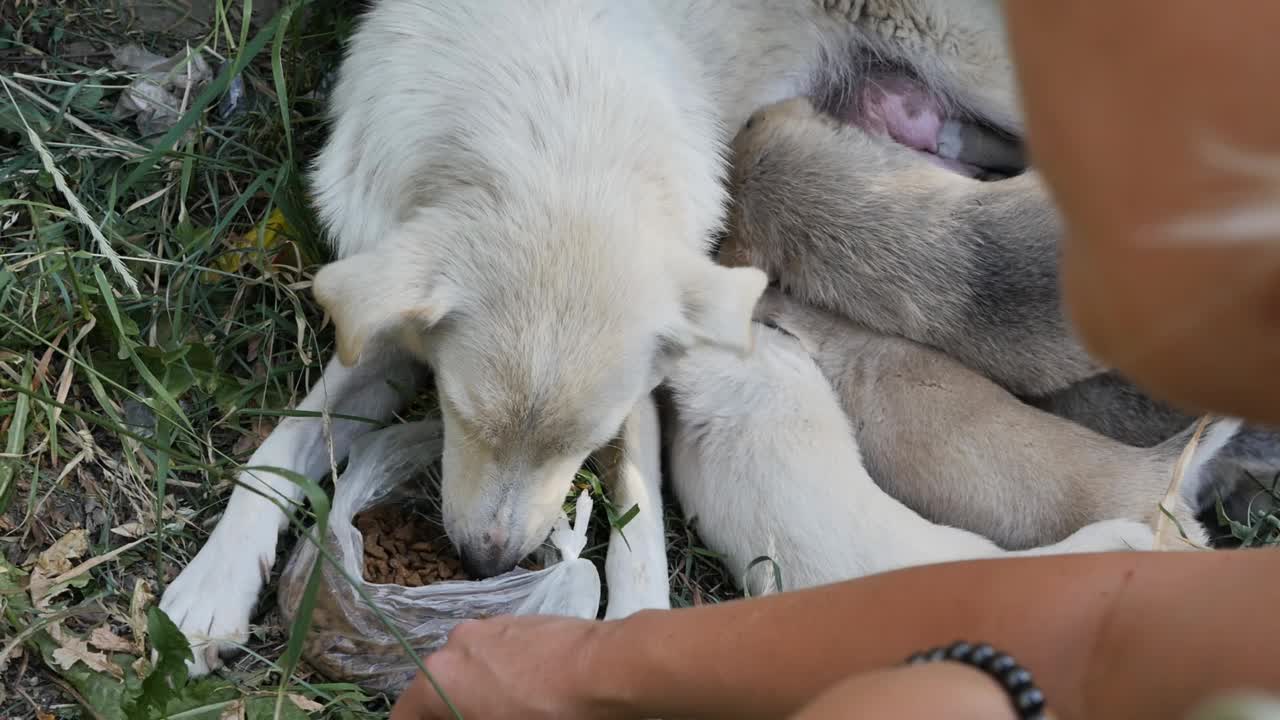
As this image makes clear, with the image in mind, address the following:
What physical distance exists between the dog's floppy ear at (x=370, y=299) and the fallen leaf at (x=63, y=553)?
3.19ft

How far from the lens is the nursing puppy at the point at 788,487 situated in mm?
2686

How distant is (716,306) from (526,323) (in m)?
0.45

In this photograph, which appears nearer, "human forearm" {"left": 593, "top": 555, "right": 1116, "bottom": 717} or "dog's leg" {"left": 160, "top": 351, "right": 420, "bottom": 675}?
"human forearm" {"left": 593, "top": 555, "right": 1116, "bottom": 717}

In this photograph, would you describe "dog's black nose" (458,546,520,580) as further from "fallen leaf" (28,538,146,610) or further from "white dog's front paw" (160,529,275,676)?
"fallen leaf" (28,538,146,610)

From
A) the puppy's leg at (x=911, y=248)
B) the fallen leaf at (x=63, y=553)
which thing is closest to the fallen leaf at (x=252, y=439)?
the fallen leaf at (x=63, y=553)

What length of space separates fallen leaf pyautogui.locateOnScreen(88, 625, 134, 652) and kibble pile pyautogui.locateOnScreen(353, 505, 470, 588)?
1.81 ft

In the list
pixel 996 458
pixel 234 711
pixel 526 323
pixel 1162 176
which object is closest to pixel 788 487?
pixel 996 458

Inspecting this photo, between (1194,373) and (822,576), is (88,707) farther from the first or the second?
(1194,373)

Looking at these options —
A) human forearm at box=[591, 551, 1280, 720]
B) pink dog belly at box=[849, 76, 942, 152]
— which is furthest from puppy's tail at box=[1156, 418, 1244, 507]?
human forearm at box=[591, 551, 1280, 720]

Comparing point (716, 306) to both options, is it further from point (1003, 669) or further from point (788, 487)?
point (1003, 669)

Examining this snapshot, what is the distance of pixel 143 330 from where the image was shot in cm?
293

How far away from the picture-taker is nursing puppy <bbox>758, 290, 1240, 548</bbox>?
109 inches

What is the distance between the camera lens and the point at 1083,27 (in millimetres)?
744

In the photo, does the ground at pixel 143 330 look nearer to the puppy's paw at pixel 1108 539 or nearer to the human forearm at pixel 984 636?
the puppy's paw at pixel 1108 539
